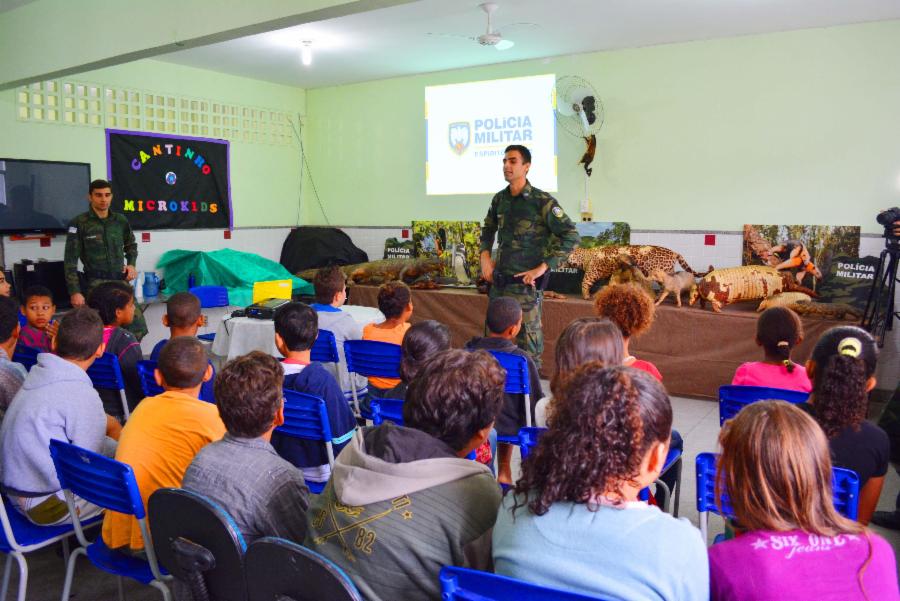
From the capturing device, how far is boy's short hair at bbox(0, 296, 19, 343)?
9.80 ft

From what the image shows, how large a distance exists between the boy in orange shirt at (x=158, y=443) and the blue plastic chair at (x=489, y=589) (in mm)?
1119

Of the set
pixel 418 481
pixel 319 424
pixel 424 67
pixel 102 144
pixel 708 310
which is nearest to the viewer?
pixel 418 481

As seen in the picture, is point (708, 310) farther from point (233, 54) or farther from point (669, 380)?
point (233, 54)

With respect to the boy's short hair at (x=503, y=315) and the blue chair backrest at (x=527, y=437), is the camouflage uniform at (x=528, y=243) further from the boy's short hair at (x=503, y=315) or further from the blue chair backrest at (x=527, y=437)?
the blue chair backrest at (x=527, y=437)

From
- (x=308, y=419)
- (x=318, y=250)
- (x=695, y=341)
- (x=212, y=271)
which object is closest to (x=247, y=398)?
(x=308, y=419)

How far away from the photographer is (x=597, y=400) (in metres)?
1.20

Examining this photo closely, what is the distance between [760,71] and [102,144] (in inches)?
217

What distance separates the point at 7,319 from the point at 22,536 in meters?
1.15

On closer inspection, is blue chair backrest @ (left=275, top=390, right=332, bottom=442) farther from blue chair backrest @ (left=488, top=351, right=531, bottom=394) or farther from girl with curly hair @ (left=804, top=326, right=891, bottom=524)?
girl with curly hair @ (left=804, top=326, right=891, bottom=524)

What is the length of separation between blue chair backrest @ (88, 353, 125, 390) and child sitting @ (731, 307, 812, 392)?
2519mm

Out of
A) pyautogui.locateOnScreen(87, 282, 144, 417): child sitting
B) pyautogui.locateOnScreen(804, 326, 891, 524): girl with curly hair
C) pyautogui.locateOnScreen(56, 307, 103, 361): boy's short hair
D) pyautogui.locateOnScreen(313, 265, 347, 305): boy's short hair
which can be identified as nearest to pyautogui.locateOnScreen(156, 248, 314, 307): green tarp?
pyautogui.locateOnScreen(313, 265, 347, 305): boy's short hair

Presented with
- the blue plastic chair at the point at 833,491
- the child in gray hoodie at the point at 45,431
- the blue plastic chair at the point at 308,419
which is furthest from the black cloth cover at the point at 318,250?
the blue plastic chair at the point at 833,491

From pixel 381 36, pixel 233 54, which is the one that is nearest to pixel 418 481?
pixel 381 36

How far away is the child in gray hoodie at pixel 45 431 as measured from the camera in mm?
2217
